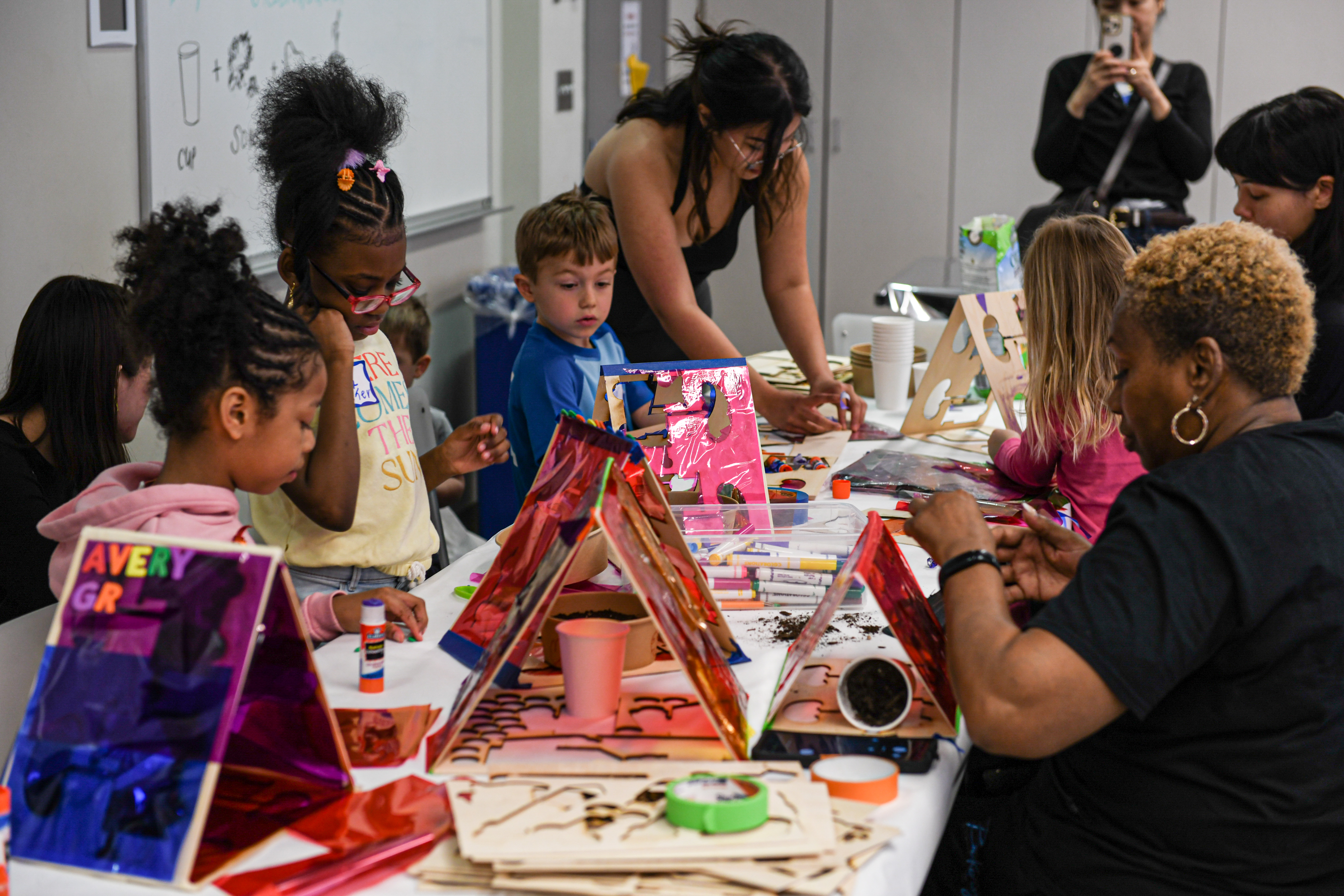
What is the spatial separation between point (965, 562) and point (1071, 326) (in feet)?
3.45

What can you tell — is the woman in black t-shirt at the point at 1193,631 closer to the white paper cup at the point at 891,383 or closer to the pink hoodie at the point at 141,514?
the pink hoodie at the point at 141,514

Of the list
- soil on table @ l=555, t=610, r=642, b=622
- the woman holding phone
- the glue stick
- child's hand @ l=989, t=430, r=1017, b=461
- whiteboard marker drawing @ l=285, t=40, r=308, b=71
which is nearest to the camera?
the glue stick

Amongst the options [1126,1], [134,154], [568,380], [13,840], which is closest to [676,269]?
[568,380]

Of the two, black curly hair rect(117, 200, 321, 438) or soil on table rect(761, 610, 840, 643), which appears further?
soil on table rect(761, 610, 840, 643)

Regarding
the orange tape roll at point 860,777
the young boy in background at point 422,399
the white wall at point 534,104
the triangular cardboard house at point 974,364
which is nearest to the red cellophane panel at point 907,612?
the orange tape roll at point 860,777

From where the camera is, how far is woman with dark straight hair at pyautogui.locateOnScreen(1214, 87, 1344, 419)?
98.0 inches

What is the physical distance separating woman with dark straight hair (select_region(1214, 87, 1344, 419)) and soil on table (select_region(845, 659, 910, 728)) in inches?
61.8

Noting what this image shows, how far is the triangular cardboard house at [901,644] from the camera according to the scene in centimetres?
130

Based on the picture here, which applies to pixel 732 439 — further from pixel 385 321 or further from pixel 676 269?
pixel 385 321

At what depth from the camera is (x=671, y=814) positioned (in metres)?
1.05

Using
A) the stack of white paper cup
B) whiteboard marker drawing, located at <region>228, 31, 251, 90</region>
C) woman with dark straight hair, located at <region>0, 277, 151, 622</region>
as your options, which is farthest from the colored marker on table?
whiteboard marker drawing, located at <region>228, 31, 251, 90</region>

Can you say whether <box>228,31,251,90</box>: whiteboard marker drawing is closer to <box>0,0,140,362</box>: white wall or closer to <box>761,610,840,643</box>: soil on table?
<box>0,0,140,362</box>: white wall

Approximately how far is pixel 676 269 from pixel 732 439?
0.68 metres

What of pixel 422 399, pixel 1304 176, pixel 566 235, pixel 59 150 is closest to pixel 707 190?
pixel 566 235
